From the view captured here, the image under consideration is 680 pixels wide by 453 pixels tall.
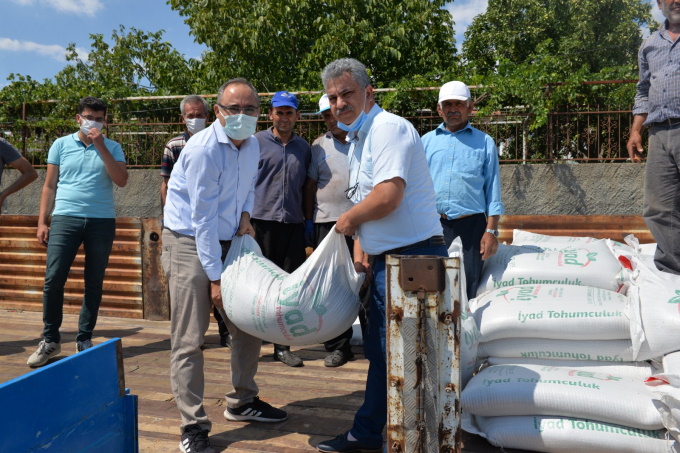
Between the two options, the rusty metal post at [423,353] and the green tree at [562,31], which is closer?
the rusty metal post at [423,353]

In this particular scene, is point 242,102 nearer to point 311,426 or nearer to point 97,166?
point 311,426

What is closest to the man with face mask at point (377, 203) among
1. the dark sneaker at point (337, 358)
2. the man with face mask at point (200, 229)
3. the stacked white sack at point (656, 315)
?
the man with face mask at point (200, 229)

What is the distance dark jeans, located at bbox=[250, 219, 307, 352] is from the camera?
13.9ft

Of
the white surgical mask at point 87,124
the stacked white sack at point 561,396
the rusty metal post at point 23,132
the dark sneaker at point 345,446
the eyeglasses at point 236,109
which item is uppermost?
the rusty metal post at point 23,132

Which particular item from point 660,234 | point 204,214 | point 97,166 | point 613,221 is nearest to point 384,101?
point 613,221

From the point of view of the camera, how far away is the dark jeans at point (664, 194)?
3.29 m

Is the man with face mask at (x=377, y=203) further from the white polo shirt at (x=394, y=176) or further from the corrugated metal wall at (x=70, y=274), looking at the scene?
the corrugated metal wall at (x=70, y=274)

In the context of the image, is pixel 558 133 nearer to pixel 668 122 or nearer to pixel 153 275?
pixel 668 122

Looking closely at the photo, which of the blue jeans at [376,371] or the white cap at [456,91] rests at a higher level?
the white cap at [456,91]

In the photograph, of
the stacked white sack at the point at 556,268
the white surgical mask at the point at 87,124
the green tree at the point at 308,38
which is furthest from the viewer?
the green tree at the point at 308,38

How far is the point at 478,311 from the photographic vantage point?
329 centimetres

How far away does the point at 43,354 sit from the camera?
14.0 ft

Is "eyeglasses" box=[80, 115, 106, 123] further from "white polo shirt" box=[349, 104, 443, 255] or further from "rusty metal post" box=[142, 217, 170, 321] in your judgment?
"white polo shirt" box=[349, 104, 443, 255]

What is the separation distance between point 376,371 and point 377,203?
2.50ft
